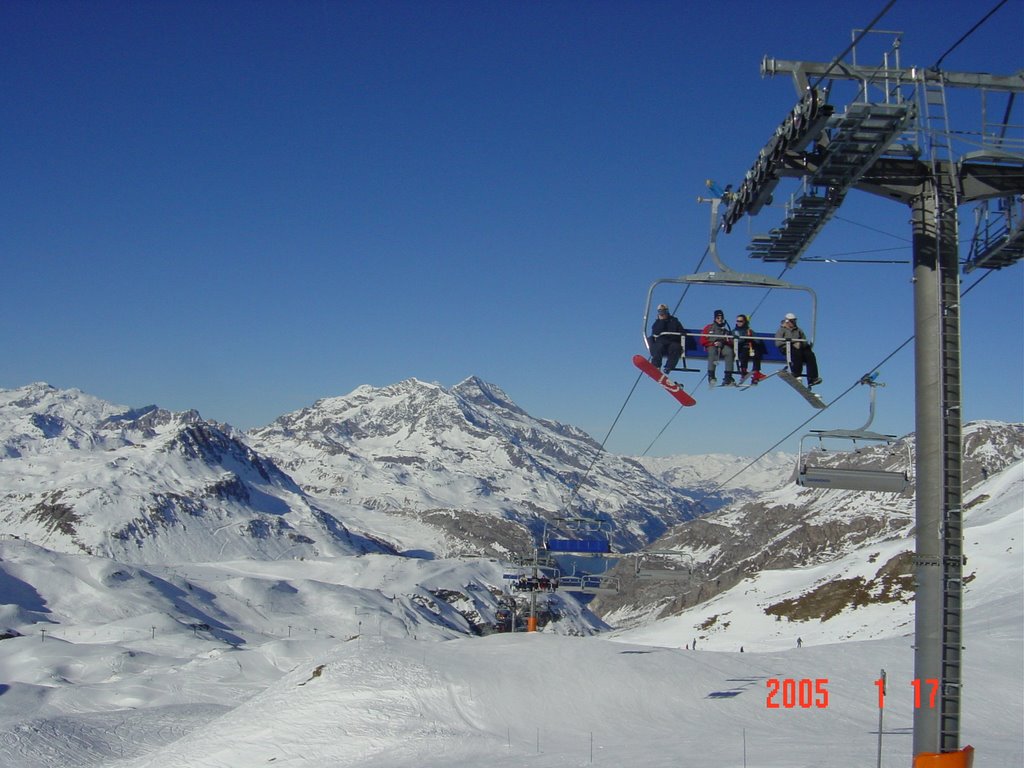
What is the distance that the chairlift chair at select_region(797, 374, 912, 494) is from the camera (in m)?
15.3

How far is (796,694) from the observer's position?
136 ft

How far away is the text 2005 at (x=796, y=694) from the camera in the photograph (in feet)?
131

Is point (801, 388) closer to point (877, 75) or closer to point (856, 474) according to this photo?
point (856, 474)

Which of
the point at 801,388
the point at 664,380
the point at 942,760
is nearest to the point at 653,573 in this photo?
the point at 664,380

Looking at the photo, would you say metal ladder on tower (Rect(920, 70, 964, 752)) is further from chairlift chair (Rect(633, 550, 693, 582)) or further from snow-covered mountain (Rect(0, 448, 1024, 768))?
chairlift chair (Rect(633, 550, 693, 582))

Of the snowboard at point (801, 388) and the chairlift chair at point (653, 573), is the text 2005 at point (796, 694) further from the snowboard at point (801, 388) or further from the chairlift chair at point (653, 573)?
the snowboard at point (801, 388)

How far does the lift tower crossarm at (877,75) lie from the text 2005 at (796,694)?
31.2 meters

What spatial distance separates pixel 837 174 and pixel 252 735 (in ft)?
106

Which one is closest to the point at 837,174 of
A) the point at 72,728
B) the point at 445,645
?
the point at 445,645

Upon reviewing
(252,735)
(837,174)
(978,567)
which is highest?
(837,174)

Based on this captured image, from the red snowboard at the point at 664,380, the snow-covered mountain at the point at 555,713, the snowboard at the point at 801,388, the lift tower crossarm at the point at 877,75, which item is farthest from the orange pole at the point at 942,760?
the lift tower crossarm at the point at 877,75

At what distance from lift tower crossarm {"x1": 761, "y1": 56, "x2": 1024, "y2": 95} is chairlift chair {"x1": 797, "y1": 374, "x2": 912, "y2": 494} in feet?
16.0

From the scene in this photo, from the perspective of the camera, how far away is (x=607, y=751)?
106ft

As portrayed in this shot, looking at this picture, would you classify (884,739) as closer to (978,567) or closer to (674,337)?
(674,337)
